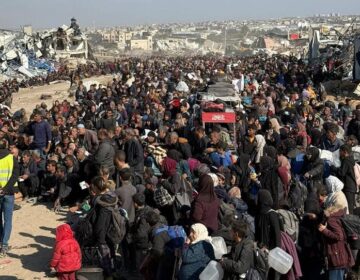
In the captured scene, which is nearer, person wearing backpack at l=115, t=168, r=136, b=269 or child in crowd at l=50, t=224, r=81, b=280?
child in crowd at l=50, t=224, r=81, b=280

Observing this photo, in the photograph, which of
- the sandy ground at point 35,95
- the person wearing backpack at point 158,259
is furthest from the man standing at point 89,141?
the sandy ground at point 35,95

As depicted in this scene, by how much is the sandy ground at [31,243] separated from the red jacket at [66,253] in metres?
1.23

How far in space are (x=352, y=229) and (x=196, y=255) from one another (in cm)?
183

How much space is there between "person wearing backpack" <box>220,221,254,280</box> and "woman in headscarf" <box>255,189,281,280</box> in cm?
70

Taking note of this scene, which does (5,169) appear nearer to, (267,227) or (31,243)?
(31,243)

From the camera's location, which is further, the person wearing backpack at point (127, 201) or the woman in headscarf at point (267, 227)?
the person wearing backpack at point (127, 201)

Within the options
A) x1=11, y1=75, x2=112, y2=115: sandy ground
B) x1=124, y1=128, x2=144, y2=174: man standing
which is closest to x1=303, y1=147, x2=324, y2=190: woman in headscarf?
x1=124, y1=128, x2=144, y2=174: man standing

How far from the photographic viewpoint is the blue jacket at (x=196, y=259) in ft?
18.5

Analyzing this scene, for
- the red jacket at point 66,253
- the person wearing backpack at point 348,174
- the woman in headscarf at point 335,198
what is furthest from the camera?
the person wearing backpack at point 348,174

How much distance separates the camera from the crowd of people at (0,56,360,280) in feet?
20.4

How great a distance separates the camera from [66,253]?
670cm

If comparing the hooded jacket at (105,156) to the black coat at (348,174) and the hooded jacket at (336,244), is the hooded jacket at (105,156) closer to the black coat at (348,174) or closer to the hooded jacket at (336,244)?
the black coat at (348,174)

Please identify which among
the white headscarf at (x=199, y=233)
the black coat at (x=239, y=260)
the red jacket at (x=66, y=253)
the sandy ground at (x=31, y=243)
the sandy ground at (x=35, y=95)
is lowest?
the sandy ground at (x=35, y=95)

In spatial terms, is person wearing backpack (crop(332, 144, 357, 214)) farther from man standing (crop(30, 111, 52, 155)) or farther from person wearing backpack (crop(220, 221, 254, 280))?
man standing (crop(30, 111, 52, 155))
